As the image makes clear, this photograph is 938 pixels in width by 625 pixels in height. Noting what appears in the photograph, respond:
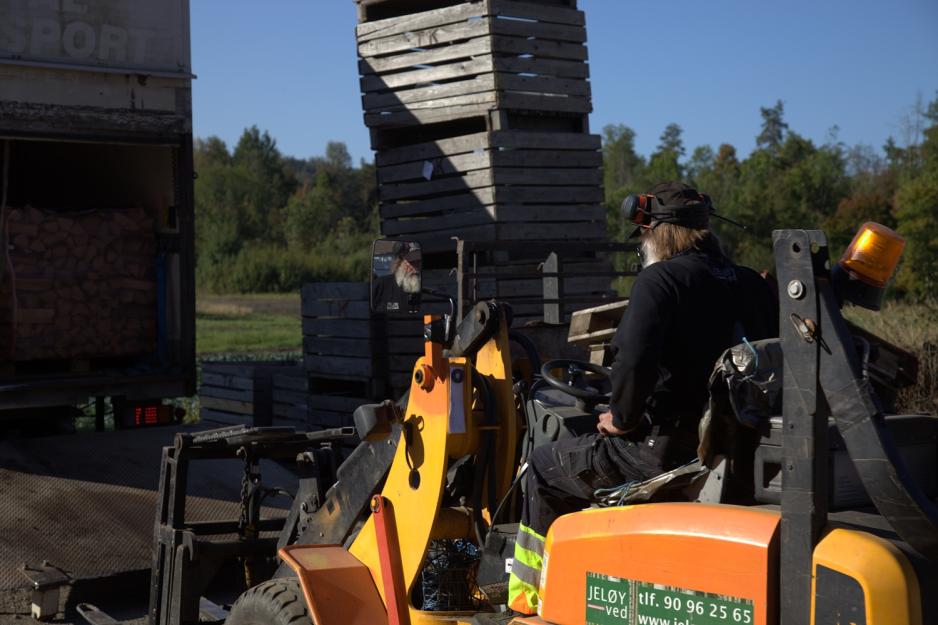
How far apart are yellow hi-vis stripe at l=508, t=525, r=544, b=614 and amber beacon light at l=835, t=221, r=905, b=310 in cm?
133

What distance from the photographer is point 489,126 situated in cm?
1091

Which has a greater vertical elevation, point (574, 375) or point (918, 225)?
point (918, 225)

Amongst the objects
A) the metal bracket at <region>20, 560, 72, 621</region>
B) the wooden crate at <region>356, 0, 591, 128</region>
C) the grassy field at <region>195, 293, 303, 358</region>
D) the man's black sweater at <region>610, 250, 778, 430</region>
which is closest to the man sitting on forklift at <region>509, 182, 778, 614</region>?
the man's black sweater at <region>610, 250, 778, 430</region>

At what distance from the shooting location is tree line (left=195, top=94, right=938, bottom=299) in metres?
26.6

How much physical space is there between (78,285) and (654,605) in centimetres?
630

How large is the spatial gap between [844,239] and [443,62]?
16.3 meters

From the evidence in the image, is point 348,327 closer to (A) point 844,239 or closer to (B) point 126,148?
(B) point 126,148

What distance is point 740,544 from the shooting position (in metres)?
2.95

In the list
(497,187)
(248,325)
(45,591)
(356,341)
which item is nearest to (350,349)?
(356,341)

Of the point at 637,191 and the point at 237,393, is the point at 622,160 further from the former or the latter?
the point at 237,393

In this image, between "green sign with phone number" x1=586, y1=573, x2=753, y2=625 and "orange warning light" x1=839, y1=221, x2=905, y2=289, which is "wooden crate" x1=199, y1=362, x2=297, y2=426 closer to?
"green sign with phone number" x1=586, y1=573, x2=753, y2=625

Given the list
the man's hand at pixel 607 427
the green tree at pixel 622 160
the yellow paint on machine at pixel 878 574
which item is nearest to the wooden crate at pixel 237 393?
the man's hand at pixel 607 427

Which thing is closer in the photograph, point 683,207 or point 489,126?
point 683,207

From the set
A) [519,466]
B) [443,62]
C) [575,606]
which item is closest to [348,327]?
[443,62]
